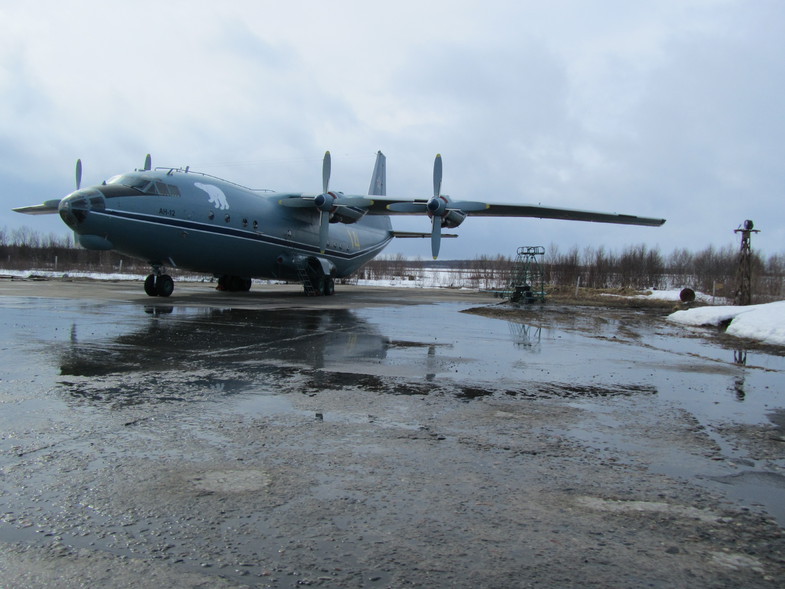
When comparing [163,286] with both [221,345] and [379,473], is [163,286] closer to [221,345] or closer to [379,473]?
[221,345]

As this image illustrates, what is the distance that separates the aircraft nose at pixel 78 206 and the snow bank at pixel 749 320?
658 inches

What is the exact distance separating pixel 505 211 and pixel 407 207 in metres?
4.68

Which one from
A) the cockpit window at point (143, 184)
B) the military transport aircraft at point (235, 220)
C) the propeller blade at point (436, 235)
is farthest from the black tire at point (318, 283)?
the cockpit window at point (143, 184)

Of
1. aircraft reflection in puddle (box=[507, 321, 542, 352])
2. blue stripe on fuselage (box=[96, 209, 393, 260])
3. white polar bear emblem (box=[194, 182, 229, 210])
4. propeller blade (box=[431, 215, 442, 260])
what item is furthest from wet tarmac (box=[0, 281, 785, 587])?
propeller blade (box=[431, 215, 442, 260])

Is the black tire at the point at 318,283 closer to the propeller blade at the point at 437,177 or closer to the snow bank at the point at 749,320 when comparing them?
the propeller blade at the point at 437,177

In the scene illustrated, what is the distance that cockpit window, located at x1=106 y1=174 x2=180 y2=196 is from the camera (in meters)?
16.3

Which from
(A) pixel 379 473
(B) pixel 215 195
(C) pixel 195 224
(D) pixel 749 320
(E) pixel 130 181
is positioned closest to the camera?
(A) pixel 379 473

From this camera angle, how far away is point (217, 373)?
19.2ft

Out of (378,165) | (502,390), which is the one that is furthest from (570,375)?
(378,165)

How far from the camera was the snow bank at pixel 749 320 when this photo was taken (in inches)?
448

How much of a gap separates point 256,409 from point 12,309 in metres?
11.0

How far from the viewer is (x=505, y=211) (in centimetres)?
2484

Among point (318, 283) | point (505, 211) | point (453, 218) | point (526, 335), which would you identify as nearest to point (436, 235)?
point (453, 218)

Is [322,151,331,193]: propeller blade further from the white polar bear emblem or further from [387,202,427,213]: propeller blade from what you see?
the white polar bear emblem
